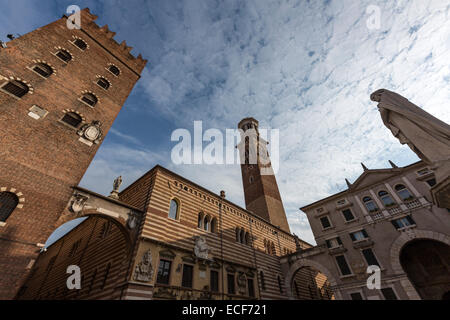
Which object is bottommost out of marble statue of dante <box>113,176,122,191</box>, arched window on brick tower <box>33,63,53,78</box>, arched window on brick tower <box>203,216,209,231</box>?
arched window on brick tower <box>203,216,209,231</box>

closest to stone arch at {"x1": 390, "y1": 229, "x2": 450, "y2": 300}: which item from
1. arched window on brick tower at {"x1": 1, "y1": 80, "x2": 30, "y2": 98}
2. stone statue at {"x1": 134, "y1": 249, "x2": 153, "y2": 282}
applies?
stone statue at {"x1": 134, "y1": 249, "x2": 153, "y2": 282}

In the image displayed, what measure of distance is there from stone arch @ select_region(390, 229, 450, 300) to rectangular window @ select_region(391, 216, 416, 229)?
1.99ft

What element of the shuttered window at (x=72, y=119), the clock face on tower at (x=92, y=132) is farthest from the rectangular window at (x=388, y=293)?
the shuttered window at (x=72, y=119)

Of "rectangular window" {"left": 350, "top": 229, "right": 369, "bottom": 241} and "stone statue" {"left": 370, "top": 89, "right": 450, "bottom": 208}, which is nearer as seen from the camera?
"stone statue" {"left": 370, "top": 89, "right": 450, "bottom": 208}

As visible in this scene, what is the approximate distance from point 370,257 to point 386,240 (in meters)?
2.09

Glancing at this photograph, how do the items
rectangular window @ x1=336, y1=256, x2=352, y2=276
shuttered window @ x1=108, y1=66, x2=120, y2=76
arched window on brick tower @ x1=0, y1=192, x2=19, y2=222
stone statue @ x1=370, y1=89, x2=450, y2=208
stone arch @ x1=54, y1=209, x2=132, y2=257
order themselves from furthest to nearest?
shuttered window @ x1=108, y1=66, x2=120, y2=76 → rectangular window @ x1=336, y1=256, x2=352, y2=276 → stone arch @ x1=54, y1=209, x2=132, y2=257 → arched window on brick tower @ x1=0, y1=192, x2=19, y2=222 → stone statue @ x1=370, y1=89, x2=450, y2=208

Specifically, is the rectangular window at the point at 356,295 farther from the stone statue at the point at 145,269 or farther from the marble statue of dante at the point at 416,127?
the stone statue at the point at 145,269

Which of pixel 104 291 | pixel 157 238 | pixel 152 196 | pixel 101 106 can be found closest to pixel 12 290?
pixel 104 291

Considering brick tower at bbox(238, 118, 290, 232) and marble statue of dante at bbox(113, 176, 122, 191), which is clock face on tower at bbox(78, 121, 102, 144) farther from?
brick tower at bbox(238, 118, 290, 232)

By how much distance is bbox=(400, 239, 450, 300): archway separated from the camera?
1762 cm

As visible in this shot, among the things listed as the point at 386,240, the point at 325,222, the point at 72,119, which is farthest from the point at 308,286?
the point at 72,119

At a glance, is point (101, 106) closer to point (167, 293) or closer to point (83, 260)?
point (83, 260)

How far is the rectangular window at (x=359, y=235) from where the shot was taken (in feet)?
65.5

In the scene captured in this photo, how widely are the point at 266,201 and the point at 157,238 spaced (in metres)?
24.5
